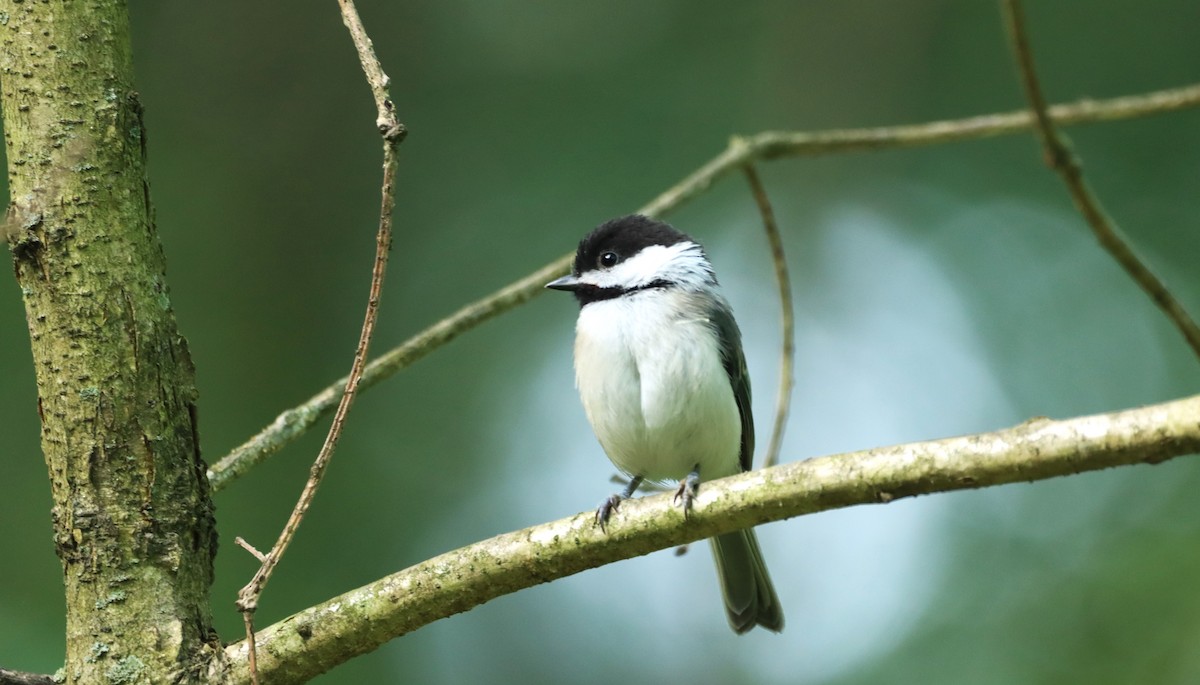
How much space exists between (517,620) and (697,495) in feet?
20.9

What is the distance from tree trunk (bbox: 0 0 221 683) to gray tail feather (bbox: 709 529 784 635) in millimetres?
2683

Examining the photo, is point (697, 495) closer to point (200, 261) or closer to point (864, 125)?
point (200, 261)

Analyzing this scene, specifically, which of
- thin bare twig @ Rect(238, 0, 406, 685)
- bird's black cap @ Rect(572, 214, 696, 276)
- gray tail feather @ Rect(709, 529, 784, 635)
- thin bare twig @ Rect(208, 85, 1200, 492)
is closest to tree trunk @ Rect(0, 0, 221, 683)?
thin bare twig @ Rect(238, 0, 406, 685)

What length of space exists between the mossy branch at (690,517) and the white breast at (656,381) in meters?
1.53

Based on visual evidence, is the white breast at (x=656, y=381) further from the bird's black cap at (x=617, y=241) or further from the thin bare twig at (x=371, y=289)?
the thin bare twig at (x=371, y=289)

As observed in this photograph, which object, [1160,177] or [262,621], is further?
[1160,177]

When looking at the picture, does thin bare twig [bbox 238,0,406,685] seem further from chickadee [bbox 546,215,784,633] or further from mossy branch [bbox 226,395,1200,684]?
chickadee [bbox 546,215,784,633]

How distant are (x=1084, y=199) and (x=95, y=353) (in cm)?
234

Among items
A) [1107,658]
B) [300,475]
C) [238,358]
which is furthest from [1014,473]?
[238,358]

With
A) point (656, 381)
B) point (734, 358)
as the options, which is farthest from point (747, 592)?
point (656, 381)

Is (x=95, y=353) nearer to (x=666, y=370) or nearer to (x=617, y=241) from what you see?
(x=666, y=370)

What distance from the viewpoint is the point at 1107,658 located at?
17.0 feet

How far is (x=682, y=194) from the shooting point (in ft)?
12.1

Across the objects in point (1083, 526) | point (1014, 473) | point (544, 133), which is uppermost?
point (544, 133)
